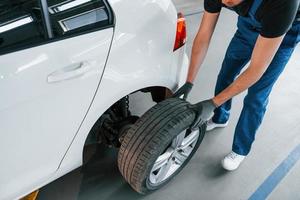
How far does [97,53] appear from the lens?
123cm

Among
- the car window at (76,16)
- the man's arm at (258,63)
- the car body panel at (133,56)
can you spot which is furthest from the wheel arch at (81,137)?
the man's arm at (258,63)

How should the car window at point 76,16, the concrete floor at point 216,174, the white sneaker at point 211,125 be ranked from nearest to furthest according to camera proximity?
the car window at point 76,16, the concrete floor at point 216,174, the white sneaker at point 211,125

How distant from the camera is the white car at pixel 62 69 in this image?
3.58ft

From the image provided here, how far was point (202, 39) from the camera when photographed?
1666 mm

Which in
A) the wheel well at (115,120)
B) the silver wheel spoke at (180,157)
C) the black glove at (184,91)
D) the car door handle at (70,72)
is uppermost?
the car door handle at (70,72)

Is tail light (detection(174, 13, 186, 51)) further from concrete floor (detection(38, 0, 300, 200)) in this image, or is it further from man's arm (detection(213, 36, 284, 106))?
concrete floor (detection(38, 0, 300, 200))

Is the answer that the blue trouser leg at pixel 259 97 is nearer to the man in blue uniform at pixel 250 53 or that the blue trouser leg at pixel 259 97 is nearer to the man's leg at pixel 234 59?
the man in blue uniform at pixel 250 53

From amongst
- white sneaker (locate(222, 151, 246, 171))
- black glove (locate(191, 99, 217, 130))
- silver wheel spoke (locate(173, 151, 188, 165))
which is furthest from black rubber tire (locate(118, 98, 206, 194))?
white sneaker (locate(222, 151, 246, 171))

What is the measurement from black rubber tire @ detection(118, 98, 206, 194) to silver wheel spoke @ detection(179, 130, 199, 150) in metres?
0.21

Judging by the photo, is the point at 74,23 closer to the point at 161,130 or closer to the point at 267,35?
the point at 161,130

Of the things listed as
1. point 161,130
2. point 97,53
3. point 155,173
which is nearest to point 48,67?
point 97,53

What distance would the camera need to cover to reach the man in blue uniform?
127cm

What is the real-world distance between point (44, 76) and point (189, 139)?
0.90 meters

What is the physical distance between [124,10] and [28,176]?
80 centimetres
